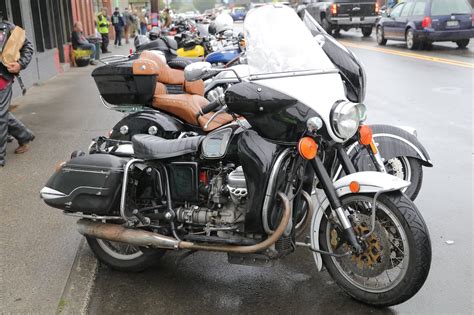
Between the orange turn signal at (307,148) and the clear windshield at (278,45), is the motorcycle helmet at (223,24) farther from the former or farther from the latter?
the orange turn signal at (307,148)

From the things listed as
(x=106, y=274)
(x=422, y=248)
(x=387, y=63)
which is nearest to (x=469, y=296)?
(x=422, y=248)

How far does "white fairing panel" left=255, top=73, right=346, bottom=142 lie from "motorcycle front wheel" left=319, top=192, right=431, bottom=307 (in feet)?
1.72

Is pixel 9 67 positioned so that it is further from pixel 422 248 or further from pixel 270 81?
pixel 422 248

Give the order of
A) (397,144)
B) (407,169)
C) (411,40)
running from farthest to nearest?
(411,40) → (407,169) → (397,144)

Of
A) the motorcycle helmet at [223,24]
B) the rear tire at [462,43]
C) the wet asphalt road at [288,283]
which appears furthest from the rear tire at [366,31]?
the wet asphalt road at [288,283]

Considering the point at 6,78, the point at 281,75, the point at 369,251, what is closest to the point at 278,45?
the point at 281,75

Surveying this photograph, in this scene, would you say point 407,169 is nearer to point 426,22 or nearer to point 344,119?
point 344,119

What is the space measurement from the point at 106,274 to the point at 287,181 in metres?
1.74

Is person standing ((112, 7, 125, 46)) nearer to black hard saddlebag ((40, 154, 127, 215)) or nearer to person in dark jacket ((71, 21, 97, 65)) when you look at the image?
person in dark jacket ((71, 21, 97, 65))

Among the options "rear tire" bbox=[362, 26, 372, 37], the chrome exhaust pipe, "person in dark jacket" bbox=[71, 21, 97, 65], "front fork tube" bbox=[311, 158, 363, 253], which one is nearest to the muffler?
the chrome exhaust pipe

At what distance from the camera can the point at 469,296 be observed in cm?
383

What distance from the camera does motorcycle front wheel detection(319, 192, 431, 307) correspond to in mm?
3402

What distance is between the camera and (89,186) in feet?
13.3

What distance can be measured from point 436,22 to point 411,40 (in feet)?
4.59
